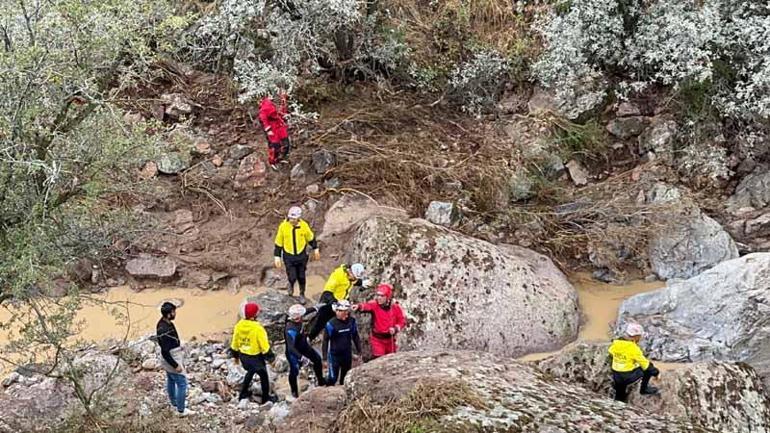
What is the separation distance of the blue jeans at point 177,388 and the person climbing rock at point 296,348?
1.21m

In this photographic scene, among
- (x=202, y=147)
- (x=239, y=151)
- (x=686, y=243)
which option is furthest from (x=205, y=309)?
(x=686, y=243)

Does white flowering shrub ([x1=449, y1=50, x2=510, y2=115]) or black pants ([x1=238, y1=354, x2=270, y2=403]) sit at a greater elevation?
white flowering shrub ([x1=449, y1=50, x2=510, y2=115])

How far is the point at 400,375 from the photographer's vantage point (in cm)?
779

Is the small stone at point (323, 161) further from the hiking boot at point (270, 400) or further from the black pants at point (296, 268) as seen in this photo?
the hiking boot at point (270, 400)

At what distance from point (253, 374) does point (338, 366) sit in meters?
0.99

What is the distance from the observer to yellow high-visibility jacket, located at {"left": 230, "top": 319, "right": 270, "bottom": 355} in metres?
8.83

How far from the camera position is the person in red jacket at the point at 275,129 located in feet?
42.1

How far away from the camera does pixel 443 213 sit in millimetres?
12773

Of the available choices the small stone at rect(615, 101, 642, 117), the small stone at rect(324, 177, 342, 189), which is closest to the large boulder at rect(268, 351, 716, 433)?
the small stone at rect(324, 177, 342, 189)

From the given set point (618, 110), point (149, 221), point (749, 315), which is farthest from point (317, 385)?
point (618, 110)

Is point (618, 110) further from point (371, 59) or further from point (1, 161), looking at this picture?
point (1, 161)

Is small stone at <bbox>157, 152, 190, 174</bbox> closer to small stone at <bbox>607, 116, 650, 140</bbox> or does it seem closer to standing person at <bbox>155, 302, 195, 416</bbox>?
standing person at <bbox>155, 302, 195, 416</bbox>

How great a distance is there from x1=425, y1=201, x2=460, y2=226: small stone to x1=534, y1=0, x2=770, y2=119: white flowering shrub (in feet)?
9.90

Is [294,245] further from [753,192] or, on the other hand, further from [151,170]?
[753,192]
